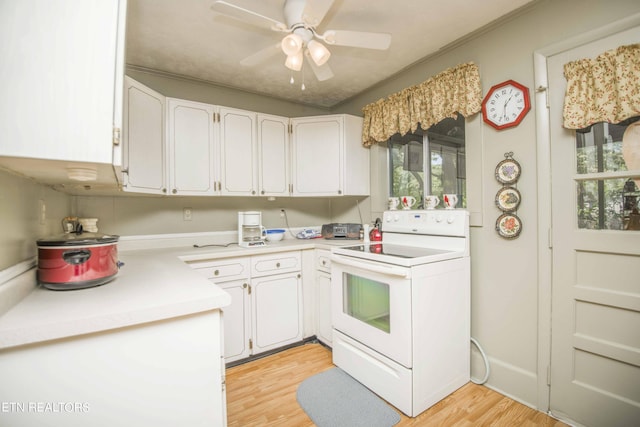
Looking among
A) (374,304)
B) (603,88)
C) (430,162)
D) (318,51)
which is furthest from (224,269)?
(603,88)

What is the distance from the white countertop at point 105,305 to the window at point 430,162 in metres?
1.98

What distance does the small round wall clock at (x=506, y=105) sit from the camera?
176 cm

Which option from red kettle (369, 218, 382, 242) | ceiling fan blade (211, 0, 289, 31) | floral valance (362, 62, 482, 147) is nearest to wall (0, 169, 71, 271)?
ceiling fan blade (211, 0, 289, 31)

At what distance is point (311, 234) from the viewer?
3027mm

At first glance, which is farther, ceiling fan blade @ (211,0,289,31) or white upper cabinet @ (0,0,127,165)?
ceiling fan blade @ (211,0,289,31)

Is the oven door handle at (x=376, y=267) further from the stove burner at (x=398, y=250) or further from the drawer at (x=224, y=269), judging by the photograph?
the drawer at (x=224, y=269)

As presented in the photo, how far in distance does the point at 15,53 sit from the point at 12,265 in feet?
Result: 2.38

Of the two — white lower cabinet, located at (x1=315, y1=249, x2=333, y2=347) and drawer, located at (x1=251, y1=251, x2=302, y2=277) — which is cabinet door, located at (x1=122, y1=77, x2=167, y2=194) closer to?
drawer, located at (x1=251, y1=251, x2=302, y2=277)

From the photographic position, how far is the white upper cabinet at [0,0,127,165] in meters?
0.72

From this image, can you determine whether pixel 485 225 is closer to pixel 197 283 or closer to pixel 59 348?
pixel 197 283

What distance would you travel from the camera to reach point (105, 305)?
878 mm

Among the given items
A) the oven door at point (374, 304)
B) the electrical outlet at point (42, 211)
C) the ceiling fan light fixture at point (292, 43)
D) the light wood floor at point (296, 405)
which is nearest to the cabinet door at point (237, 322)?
the light wood floor at point (296, 405)

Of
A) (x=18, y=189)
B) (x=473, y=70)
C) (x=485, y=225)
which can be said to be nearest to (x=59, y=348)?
(x=18, y=189)

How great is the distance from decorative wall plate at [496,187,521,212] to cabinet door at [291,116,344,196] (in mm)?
1383
